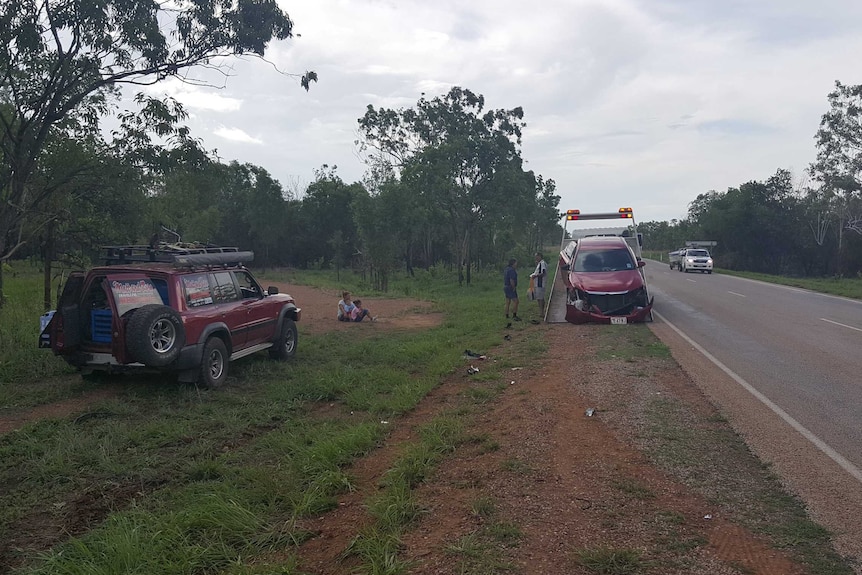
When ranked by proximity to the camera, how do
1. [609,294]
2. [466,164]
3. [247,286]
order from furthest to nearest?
[466,164]
[609,294]
[247,286]

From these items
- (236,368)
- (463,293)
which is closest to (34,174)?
(236,368)

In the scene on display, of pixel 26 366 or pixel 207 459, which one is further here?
pixel 26 366

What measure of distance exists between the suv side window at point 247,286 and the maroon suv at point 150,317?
30.5 inches

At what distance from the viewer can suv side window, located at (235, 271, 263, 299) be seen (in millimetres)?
9992

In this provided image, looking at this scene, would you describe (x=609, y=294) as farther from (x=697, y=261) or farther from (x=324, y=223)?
(x=324, y=223)

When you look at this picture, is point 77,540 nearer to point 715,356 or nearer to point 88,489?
point 88,489

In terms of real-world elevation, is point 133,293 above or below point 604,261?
below

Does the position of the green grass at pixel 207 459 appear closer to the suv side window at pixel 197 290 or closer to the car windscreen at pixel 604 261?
the suv side window at pixel 197 290

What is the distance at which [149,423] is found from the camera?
6789 millimetres

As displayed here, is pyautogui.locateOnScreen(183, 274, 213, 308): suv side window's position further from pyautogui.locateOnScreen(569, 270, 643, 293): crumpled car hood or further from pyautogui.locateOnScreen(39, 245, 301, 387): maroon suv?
pyautogui.locateOnScreen(569, 270, 643, 293): crumpled car hood

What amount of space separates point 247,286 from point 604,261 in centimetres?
830

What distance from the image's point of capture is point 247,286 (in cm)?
1036

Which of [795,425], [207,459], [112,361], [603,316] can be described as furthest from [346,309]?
[795,425]

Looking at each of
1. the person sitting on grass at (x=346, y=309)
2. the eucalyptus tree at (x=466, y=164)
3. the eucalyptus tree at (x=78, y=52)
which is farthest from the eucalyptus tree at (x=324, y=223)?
the eucalyptus tree at (x=78, y=52)
